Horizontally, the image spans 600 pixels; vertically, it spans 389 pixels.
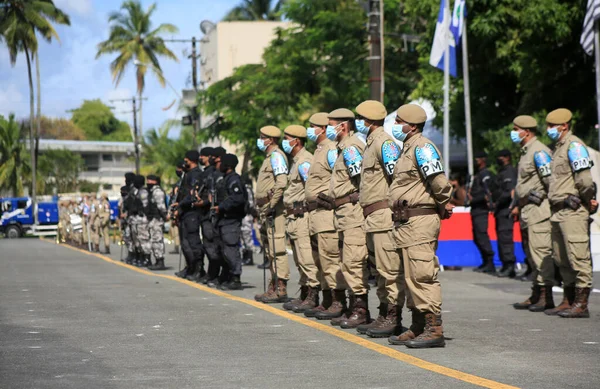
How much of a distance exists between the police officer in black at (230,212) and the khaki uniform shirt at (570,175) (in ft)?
16.7

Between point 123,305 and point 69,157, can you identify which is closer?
point 123,305

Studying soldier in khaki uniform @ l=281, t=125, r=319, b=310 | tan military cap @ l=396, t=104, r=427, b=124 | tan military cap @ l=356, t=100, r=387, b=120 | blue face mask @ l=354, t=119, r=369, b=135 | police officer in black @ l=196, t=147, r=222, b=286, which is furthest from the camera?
police officer in black @ l=196, t=147, r=222, b=286

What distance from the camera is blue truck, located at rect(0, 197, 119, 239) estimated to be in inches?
2483

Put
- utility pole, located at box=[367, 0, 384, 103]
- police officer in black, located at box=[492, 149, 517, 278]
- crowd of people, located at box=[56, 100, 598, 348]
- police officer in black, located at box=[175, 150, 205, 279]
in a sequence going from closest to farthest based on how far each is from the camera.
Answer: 1. crowd of people, located at box=[56, 100, 598, 348]
2. police officer in black, located at box=[492, 149, 517, 278]
3. police officer in black, located at box=[175, 150, 205, 279]
4. utility pole, located at box=[367, 0, 384, 103]

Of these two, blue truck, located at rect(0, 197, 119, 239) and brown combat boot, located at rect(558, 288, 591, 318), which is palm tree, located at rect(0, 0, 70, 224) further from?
brown combat boot, located at rect(558, 288, 591, 318)

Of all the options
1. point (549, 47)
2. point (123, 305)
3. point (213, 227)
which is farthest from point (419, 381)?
point (549, 47)

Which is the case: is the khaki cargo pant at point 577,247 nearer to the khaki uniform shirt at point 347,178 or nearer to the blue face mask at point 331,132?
the khaki uniform shirt at point 347,178

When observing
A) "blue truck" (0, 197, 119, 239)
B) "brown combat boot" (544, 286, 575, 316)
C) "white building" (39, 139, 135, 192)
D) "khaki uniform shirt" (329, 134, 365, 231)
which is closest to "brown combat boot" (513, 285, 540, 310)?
"brown combat boot" (544, 286, 575, 316)

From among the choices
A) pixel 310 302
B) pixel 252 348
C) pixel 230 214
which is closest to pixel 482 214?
pixel 230 214

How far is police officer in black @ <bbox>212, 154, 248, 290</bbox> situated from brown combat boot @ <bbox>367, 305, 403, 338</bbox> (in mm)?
5915

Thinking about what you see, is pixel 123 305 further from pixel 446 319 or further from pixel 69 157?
pixel 69 157

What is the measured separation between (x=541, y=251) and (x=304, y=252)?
8.55ft

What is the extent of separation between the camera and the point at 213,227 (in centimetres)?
1672

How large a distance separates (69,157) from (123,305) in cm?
7651
